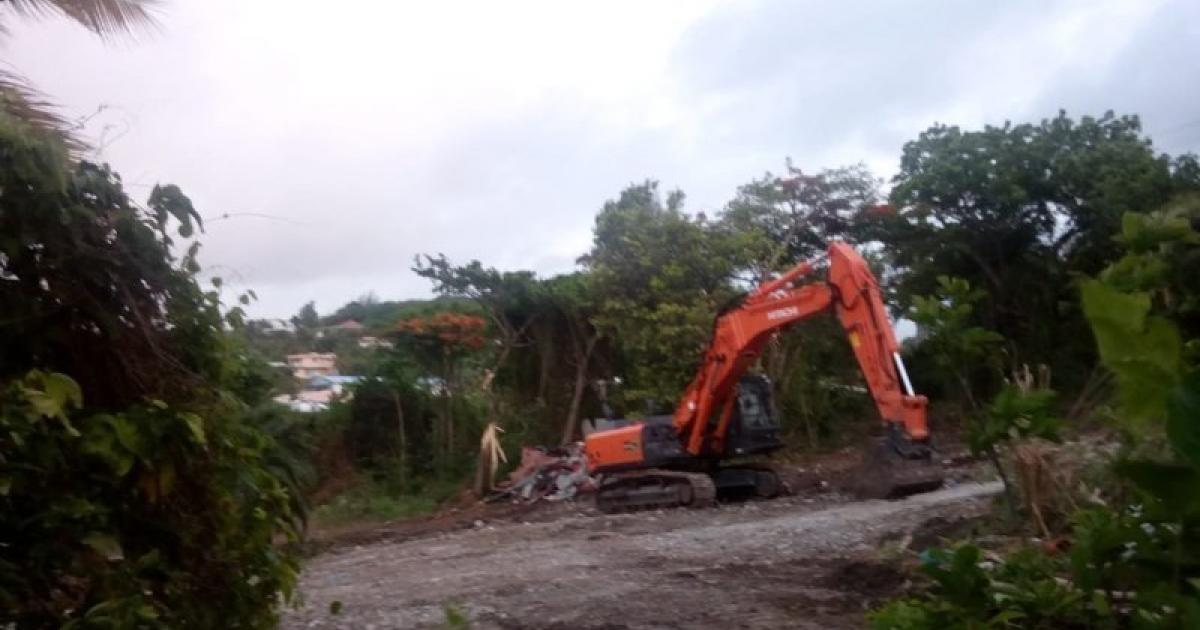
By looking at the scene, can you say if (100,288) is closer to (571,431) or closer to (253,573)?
(253,573)

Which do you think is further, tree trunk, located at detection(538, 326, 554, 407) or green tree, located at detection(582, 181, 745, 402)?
tree trunk, located at detection(538, 326, 554, 407)

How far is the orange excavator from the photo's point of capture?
608 inches

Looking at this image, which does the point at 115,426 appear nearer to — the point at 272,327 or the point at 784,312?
the point at 272,327

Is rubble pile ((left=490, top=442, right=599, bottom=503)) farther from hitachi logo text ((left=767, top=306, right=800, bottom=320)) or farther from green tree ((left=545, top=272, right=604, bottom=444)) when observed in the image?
hitachi logo text ((left=767, top=306, right=800, bottom=320))

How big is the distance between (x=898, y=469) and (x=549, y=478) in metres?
7.68

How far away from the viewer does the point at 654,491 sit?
59.5 ft

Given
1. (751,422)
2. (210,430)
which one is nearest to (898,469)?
(751,422)

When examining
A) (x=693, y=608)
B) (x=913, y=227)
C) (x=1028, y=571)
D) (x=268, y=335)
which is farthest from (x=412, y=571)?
(x=913, y=227)

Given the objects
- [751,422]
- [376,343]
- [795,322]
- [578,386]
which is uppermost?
[376,343]

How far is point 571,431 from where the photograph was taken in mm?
26312

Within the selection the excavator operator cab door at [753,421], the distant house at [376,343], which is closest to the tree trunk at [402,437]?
the distant house at [376,343]

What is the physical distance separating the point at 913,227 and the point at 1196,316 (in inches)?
839

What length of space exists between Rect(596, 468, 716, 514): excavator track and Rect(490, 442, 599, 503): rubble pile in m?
1.66

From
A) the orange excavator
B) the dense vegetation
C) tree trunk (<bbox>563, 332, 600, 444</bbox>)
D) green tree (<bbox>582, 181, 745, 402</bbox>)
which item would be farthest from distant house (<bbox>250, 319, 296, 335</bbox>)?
tree trunk (<bbox>563, 332, 600, 444</bbox>)
